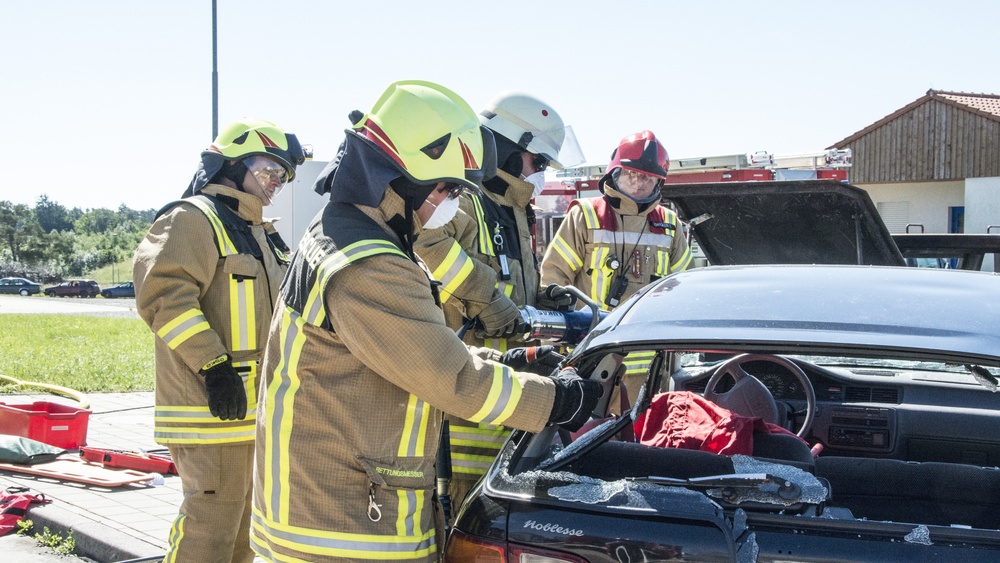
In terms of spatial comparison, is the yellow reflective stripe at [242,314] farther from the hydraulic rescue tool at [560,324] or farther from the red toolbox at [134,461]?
the red toolbox at [134,461]

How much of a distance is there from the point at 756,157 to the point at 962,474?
33.3ft

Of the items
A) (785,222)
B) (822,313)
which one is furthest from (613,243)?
(822,313)

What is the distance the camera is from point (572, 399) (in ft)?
8.18

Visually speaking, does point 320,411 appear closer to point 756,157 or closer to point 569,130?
point 569,130

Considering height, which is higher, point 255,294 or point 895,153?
point 895,153

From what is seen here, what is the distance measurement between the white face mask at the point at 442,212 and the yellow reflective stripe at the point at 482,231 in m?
1.27

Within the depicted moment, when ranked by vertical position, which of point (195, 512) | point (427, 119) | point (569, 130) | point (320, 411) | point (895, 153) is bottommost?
point (195, 512)

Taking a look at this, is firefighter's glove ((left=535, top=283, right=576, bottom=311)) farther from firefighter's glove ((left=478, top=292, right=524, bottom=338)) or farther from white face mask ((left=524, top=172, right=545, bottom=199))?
white face mask ((left=524, top=172, right=545, bottom=199))

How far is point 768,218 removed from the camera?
4738 mm

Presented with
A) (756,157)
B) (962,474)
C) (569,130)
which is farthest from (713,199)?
(756,157)

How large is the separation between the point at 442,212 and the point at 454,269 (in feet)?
3.22

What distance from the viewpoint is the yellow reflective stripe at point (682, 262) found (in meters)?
5.08

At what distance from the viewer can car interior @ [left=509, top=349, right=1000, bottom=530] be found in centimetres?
261

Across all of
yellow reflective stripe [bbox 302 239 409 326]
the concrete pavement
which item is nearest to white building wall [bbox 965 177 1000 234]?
the concrete pavement
